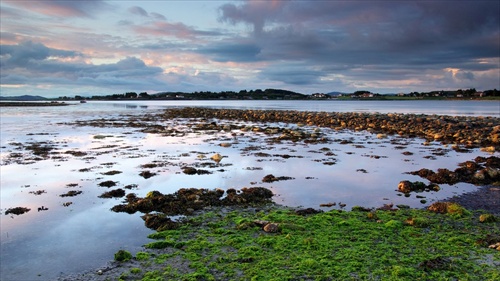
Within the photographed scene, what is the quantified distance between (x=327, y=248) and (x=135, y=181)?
859 cm

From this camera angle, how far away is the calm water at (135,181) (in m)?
7.46

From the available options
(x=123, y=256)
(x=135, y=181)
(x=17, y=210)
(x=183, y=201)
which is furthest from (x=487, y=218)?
(x=17, y=210)

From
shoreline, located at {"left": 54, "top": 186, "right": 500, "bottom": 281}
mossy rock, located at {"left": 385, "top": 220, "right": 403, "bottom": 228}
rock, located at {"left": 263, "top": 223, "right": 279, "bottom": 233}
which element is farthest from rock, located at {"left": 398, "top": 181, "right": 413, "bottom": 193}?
rock, located at {"left": 263, "top": 223, "right": 279, "bottom": 233}

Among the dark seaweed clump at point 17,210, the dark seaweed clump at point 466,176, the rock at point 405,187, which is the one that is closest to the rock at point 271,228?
the rock at point 405,187

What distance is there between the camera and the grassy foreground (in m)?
6.12

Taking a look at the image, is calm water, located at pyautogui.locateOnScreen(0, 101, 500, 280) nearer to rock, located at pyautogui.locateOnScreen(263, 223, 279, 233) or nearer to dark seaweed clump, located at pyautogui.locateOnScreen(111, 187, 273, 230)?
dark seaweed clump, located at pyautogui.locateOnScreen(111, 187, 273, 230)

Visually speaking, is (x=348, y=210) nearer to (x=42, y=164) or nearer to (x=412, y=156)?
(x=412, y=156)

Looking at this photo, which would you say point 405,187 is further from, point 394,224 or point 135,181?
point 135,181

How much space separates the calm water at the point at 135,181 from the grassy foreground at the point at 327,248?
115cm

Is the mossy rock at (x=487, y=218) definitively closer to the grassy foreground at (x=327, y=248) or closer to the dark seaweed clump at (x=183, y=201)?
the grassy foreground at (x=327, y=248)

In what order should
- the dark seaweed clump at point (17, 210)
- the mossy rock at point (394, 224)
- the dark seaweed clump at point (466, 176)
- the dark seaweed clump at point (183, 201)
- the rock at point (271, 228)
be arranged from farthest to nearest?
1. the dark seaweed clump at point (466, 176)
2. the dark seaweed clump at point (17, 210)
3. the dark seaweed clump at point (183, 201)
4. the mossy rock at point (394, 224)
5. the rock at point (271, 228)

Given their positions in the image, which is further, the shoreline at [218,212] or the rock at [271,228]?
the rock at [271,228]

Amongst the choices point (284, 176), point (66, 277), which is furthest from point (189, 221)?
point (284, 176)

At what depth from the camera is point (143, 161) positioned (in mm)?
17453
